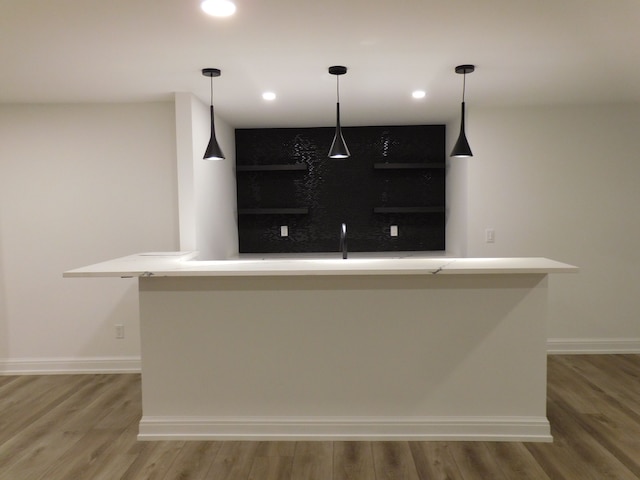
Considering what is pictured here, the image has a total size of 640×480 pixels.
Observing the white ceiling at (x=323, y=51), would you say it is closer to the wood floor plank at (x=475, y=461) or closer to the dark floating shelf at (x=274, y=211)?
the dark floating shelf at (x=274, y=211)

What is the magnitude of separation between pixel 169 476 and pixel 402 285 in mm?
1578

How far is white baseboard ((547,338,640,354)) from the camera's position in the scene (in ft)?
14.6

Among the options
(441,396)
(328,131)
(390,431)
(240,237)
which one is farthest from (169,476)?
(328,131)

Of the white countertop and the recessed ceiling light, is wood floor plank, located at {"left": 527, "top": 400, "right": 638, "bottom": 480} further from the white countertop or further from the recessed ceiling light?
the recessed ceiling light

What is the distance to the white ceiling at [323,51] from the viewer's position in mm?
2277

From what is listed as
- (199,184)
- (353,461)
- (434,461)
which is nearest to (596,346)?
(434,461)

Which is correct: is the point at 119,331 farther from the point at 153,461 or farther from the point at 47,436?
the point at 153,461

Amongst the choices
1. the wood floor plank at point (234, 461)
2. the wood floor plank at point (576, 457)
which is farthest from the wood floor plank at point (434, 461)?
the wood floor plank at point (234, 461)

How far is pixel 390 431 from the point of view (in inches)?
113

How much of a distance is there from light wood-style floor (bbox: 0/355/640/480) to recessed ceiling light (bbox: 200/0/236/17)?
2226 mm

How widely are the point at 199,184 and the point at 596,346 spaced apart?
3732 mm

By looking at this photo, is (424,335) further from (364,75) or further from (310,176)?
(310,176)

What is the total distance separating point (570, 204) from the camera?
174 inches

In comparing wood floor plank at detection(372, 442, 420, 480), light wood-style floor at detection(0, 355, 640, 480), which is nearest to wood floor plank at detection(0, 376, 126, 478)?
light wood-style floor at detection(0, 355, 640, 480)
